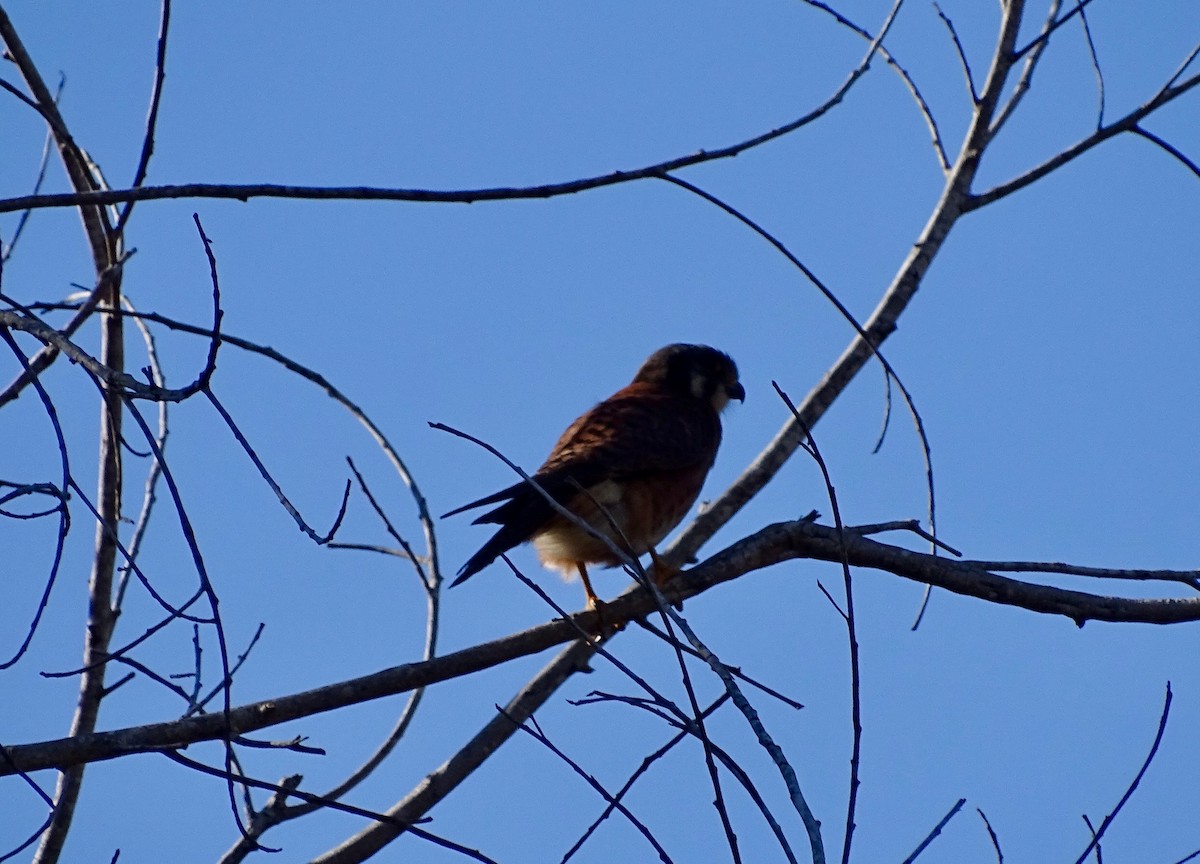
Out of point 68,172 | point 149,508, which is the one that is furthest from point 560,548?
point 68,172

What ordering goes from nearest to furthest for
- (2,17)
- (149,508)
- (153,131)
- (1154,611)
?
(153,131) < (1154,611) < (2,17) < (149,508)

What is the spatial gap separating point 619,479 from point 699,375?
136 cm

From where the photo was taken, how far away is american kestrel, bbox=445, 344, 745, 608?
4.75 m

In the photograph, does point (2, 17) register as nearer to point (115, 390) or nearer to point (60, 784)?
point (115, 390)

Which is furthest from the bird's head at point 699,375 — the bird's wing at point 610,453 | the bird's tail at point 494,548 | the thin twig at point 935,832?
the thin twig at point 935,832

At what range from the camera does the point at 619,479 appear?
16.3 ft

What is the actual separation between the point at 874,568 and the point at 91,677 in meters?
1.95

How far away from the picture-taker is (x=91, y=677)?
355cm

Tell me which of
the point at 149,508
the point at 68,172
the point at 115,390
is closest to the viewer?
the point at 115,390

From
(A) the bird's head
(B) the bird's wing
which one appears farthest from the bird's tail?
(A) the bird's head

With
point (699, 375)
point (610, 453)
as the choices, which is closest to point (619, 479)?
point (610, 453)

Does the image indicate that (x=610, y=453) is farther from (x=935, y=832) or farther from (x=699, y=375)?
(x=935, y=832)

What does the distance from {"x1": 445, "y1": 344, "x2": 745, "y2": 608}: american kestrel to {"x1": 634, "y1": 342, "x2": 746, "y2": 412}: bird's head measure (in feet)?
1.35

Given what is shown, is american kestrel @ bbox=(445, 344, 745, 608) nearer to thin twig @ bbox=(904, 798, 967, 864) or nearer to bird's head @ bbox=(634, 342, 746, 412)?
bird's head @ bbox=(634, 342, 746, 412)
